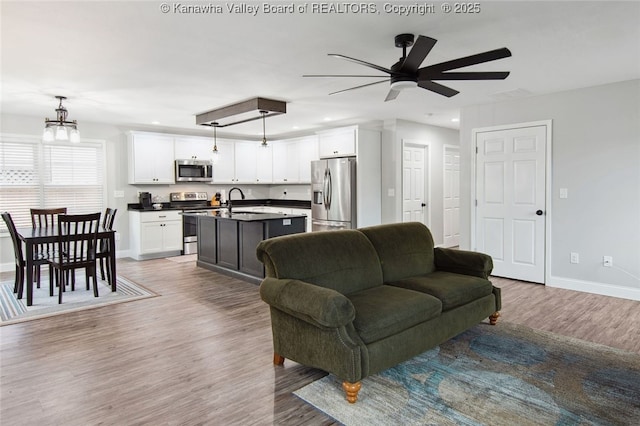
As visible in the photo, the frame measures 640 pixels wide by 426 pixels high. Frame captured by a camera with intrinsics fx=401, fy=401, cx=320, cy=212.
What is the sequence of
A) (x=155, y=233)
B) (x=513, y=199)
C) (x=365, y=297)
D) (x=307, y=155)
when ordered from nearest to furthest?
(x=365, y=297), (x=513, y=199), (x=155, y=233), (x=307, y=155)

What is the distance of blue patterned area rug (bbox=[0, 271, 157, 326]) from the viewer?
407 cm

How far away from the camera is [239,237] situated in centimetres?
552

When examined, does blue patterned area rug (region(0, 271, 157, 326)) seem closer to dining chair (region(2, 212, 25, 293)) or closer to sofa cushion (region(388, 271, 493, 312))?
dining chair (region(2, 212, 25, 293))

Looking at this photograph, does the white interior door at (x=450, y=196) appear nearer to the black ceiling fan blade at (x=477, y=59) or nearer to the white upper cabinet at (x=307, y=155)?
the white upper cabinet at (x=307, y=155)

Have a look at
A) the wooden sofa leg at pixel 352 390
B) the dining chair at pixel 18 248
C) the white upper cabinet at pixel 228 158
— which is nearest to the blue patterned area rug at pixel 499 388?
the wooden sofa leg at pixel 352 390

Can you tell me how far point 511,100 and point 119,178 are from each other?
6.53m

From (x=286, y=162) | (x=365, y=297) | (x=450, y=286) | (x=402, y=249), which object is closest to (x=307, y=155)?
(x=286, y=162)

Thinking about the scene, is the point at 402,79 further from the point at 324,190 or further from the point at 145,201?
the point at 145,201

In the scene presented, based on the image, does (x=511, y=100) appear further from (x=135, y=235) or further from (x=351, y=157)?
(x=135, y=235)

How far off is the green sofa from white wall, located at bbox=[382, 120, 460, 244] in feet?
10.5

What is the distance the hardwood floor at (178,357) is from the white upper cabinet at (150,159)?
307cm

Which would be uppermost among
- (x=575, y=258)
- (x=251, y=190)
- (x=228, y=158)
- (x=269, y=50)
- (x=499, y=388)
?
(x=269, y=50)

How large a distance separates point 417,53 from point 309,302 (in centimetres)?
174

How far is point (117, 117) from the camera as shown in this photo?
6477 millimetres
